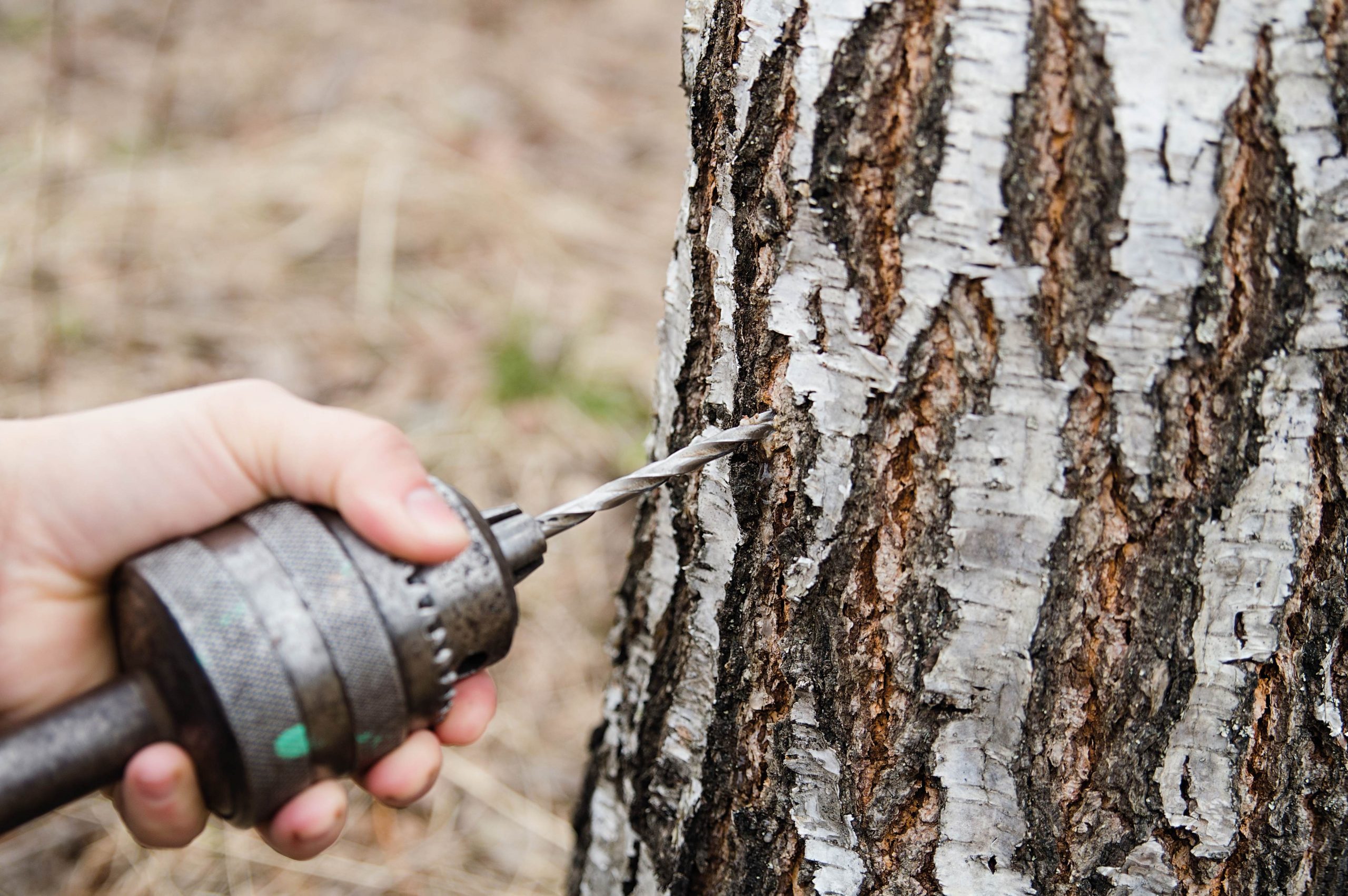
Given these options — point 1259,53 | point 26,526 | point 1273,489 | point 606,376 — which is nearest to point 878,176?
point 1259,53

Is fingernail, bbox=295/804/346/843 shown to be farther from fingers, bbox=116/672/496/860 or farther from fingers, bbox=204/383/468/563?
fingers, bbox=204/383/468/563

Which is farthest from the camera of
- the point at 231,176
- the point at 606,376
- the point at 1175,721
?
Result: the point at 231,176

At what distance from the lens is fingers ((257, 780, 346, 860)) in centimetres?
105

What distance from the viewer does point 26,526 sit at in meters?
1.30

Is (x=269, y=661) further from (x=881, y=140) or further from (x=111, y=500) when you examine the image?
(x=881, y=140)

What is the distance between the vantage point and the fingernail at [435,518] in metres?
1.01

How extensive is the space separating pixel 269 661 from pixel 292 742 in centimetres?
8

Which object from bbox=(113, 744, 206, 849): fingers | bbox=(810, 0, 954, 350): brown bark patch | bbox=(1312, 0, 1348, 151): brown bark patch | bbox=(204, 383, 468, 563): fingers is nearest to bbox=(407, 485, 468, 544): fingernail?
bbox=(204, 383, 468, 563): fingers

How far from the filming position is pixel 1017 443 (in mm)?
964

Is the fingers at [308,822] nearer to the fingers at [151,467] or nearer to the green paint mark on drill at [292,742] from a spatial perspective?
the green paint mark on drill at [292,742]

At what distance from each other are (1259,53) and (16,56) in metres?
5.39

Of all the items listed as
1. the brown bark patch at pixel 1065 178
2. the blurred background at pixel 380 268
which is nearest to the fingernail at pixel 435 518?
the brown bark patch at pixel 1065 178

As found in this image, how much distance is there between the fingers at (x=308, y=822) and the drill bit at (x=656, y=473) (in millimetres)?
355

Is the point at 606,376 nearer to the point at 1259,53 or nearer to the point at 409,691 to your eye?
the point at 409,691
